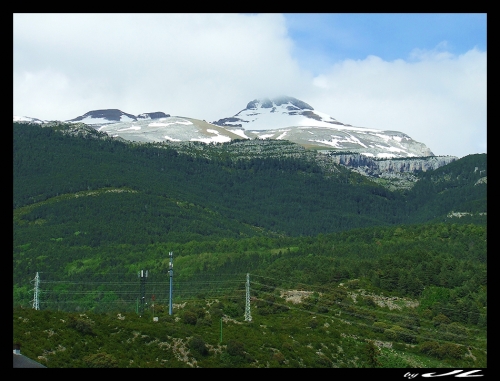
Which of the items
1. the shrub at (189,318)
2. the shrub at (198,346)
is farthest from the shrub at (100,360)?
the shrub at (189,318)

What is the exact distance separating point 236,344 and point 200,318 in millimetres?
12536

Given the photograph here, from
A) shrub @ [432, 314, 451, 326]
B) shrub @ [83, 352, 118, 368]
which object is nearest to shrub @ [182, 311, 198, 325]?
shrub @ [83, 352, 118, 368]

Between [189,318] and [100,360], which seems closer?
[100,360]

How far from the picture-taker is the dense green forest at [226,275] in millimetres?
68125

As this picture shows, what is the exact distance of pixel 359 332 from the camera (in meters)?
78.9

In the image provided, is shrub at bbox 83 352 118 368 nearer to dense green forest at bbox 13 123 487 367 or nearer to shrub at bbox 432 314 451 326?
dense green forest at bbox 13 123 487 367

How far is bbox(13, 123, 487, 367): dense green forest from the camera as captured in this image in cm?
6812

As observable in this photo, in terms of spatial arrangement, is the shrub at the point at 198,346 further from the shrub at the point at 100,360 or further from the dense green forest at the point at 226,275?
the shrub at the point at 100,360

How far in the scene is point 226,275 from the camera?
112688 mm

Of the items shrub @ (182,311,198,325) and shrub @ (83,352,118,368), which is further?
shrub @ (182,311,198,325)

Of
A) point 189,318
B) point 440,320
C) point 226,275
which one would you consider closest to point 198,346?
point 189,318

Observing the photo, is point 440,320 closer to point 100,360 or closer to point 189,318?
point 189,318

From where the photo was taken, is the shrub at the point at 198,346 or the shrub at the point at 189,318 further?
the shrub at the point at 189,318
